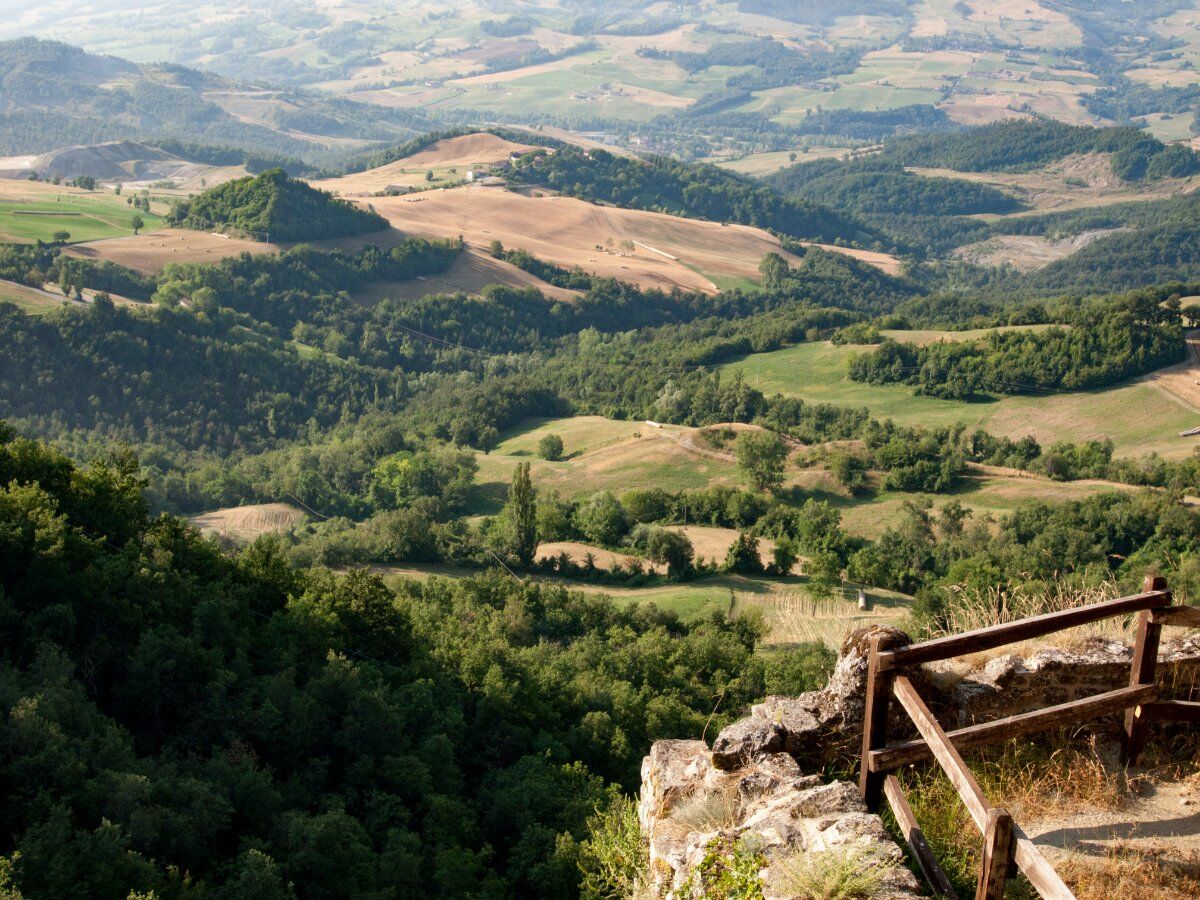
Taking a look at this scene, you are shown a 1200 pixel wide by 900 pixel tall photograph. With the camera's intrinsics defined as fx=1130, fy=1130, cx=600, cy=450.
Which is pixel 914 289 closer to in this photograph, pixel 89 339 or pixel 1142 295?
pixel 1142 295

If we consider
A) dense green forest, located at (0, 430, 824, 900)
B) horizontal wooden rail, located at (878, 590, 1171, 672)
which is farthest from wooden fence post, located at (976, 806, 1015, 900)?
dense green forest, located at (0, 430, 824, 900)

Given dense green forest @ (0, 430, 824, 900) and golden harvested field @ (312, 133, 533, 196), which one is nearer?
dense green forest @ (0, 430, 824, 900)

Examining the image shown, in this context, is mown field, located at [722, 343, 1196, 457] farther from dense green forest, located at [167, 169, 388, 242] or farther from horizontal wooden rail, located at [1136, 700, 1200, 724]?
horizontal wooden rail, located at [1136, 700, 1200, 724]

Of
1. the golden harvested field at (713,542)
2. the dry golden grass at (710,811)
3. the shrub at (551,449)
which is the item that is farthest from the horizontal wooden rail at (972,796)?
the shrub at (551,449)

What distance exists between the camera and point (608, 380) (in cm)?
10562

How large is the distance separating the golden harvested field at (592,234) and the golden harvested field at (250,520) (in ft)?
229

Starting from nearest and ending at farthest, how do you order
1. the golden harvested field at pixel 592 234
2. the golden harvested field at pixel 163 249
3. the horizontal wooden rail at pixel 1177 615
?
the horizontal wooden rail at pixel 1177 615, the golden harvested field at pixel 163 249, the golden harvested field at pixel 592 234

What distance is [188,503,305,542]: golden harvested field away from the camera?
6494cm

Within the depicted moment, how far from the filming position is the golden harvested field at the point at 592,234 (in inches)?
5541

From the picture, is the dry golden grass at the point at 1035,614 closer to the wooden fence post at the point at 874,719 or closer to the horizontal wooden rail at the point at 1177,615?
the horizontal wooden rail at the point at 1177,615

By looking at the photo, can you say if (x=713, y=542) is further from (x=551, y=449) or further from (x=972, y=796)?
(x=972, y=796)

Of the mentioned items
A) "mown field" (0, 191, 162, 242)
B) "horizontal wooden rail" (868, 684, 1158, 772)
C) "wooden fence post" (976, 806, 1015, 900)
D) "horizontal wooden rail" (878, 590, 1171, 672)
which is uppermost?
"horizontal wooden rail" (878, 590, 1171, 672)

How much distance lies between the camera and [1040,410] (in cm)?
8944

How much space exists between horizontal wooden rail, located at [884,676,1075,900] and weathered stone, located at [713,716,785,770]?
1.95 metres
